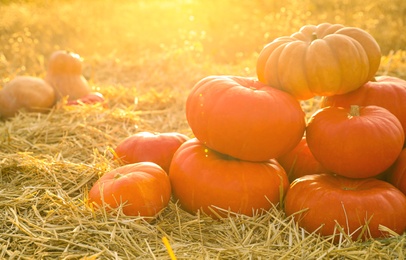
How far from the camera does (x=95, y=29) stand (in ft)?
35.1

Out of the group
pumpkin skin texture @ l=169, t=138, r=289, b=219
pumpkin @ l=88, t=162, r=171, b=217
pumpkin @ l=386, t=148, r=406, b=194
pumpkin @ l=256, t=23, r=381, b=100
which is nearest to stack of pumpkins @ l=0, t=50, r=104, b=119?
pumpkin @ l=88, t=162, r=171, b=217

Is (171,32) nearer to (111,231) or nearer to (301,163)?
(301,163)

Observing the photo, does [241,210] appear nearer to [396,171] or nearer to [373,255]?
[373,255]

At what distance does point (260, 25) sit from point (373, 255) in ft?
26.0

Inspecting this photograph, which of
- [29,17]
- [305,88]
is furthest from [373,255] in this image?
[29,17]

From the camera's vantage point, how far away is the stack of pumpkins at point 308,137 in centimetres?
240

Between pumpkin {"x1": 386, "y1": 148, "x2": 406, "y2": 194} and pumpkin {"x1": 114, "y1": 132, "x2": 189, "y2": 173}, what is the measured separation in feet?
4.71

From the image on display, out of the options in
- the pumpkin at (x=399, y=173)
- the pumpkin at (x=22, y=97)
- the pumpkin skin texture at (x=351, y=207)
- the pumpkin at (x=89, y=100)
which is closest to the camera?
the pumpkin skin texture at (x=351, y=207)

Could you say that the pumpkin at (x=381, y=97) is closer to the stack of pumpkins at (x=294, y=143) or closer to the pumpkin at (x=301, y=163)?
the stack of pumpkins at (x=294, y=143)

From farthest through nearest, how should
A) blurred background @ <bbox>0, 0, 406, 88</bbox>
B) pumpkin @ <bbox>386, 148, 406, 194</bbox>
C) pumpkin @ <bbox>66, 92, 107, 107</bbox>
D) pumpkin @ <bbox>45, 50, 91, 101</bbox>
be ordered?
1. blurred background @ <bbox>0, 0, 406, 88</bbox>
2. pumpkin @ <bbox>45, 50, 91, 101</bbox>
3. pumpkin @ <bbox>66, 92, 107, 107</bbox>
4. pumpkin @ <bbox>386, 148, 406, 194</bbox>

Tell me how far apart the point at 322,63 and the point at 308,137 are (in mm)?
442

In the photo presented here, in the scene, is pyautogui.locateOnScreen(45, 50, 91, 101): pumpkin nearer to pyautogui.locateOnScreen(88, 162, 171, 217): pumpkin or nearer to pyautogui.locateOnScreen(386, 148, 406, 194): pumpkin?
pyautogui.locateOnScreen(88, 162, 171, 217): pumpkin

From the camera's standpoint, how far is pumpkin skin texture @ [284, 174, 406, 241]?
2348 millimetres

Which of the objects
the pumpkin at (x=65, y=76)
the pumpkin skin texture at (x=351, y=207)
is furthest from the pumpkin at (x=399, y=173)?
the pumpkin at (x=65, y=76)
